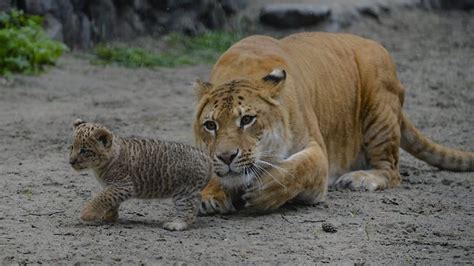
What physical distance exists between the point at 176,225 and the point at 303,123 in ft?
4.61

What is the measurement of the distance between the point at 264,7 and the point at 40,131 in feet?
21.1

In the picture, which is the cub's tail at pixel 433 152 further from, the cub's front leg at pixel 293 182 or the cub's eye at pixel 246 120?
the cub's eye at pixel 246 120

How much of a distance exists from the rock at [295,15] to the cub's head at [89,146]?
9252 millimetres

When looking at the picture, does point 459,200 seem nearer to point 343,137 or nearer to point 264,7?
point 343,137

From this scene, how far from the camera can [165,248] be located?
603 centimetres

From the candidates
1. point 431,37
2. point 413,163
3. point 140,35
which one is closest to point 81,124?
point 413,163

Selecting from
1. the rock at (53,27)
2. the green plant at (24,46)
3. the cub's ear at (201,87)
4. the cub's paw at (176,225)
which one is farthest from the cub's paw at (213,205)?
the rock at (53,27)

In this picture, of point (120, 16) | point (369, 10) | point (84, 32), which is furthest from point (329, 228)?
point (369, 10)

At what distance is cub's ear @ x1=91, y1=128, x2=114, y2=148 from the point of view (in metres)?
6.27

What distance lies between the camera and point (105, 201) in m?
6.34

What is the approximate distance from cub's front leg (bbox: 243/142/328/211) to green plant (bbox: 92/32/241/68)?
6.21m

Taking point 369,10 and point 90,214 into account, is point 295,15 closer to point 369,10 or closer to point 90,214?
point 369,10

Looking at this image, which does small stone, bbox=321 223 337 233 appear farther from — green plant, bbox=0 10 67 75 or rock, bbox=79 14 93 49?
rock, bbox=79 14 93 49

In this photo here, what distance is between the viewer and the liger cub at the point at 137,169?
6.30 m
